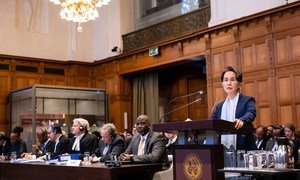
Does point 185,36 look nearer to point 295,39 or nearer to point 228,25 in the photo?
point 228,25

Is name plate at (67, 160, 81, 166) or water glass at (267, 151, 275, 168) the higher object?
water glass at (267, 151, 275, 168)

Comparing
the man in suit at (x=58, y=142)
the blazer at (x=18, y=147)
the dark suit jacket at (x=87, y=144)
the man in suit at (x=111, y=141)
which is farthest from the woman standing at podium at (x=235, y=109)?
the blazer at (x=18, y=147)

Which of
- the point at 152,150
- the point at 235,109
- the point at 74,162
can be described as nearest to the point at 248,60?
the point at 152,150

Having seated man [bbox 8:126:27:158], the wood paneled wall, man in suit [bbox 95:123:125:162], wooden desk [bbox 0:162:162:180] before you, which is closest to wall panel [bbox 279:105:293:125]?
the wood paneled wall

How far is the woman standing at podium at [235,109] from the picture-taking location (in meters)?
3.30


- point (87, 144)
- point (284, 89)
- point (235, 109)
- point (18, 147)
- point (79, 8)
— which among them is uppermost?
point (79, 8)

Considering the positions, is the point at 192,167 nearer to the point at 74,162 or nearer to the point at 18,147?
the point at 74,162

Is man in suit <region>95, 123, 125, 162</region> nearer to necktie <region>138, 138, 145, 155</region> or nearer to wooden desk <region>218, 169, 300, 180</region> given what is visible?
necktie <region>138, 138, 145, 155</region>

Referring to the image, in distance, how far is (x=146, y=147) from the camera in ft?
17.5

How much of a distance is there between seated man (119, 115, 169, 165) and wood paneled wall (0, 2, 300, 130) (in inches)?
193

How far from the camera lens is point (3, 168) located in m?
6.90

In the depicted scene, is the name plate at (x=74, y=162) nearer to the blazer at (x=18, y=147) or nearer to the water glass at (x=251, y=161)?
the water glass at (x=251, y=161)

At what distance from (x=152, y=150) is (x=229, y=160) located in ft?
7.22

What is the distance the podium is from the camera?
288 cm
